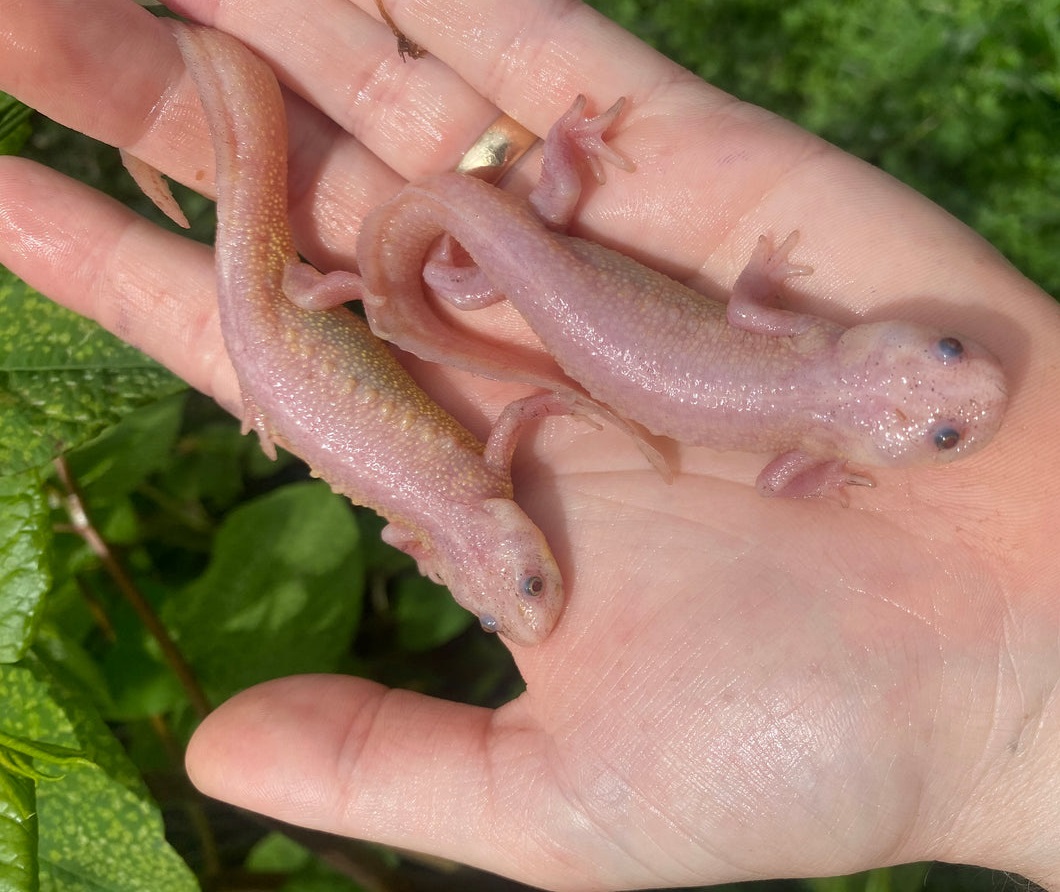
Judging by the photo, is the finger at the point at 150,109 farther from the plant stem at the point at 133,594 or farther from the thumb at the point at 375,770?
the thumb at the point at 375,770

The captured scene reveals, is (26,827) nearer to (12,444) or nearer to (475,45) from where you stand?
(12,444)

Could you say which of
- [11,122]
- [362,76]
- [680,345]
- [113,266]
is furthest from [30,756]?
[362,76]

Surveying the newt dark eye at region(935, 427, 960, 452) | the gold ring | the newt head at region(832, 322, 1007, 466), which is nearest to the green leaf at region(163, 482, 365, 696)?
the gold ring

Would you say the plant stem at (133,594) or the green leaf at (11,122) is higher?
the green leaf at (11,122)

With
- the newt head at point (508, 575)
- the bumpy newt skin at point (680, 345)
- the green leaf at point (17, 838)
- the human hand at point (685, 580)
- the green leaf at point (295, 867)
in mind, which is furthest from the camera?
the green leaf at point (295, 867)

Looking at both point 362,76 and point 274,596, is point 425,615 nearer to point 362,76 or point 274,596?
point 274,596

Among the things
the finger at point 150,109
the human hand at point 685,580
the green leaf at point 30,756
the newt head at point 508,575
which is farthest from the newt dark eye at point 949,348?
the green leaf at point 30,756

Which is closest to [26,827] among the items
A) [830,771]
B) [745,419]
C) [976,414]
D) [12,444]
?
[12,444]
